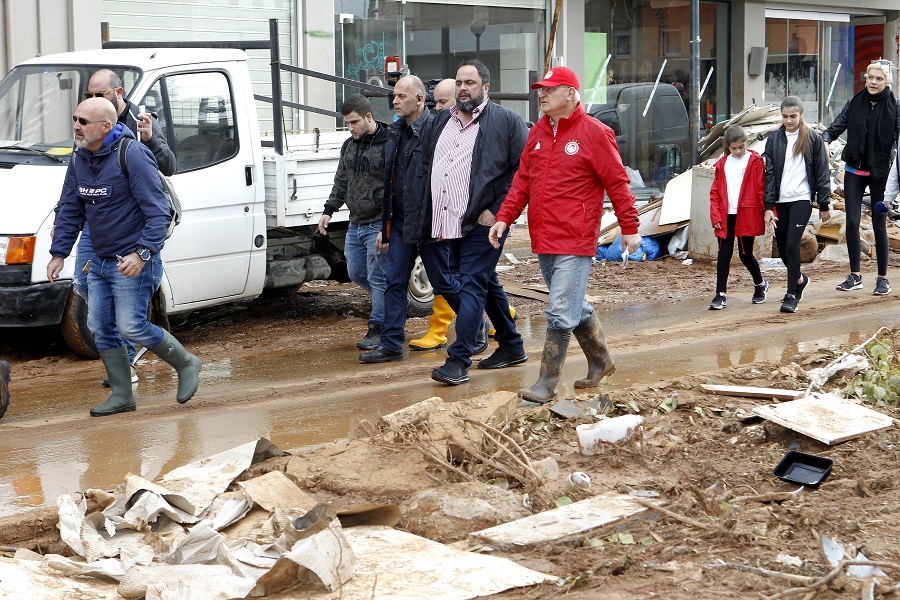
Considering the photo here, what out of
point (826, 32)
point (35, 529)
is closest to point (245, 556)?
point (35, 529)

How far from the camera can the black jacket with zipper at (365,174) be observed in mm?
8656

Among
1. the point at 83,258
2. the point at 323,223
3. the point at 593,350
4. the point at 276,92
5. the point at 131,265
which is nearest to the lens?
the point at 131,265

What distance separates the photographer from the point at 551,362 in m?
6.97

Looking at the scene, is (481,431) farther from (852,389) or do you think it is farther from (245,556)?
(852,389)

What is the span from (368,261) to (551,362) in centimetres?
240

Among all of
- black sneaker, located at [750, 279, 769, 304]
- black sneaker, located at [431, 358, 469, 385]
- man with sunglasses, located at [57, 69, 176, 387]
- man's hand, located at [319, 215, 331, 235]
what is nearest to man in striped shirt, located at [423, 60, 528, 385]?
black sneaker, located at [431, 358, 469, 385]

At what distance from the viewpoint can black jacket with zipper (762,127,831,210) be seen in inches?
396

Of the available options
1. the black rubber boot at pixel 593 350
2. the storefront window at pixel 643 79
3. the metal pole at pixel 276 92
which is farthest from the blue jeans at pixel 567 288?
the storefront window at pixel 643 79

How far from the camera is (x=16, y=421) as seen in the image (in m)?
6.84

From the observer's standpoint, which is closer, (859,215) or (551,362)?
(551,362)

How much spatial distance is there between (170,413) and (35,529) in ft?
6.88

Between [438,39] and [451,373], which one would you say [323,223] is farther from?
[438,39]

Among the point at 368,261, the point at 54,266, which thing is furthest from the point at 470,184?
the point at 54,266

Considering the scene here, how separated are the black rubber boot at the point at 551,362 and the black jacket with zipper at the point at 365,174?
2.27 metres
